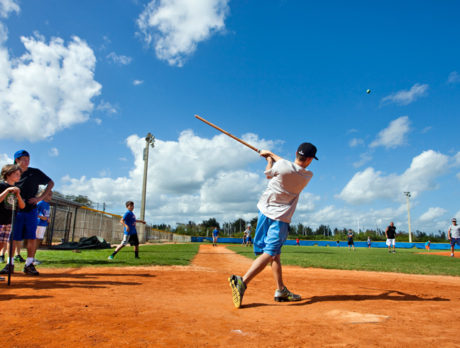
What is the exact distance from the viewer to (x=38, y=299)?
338 cm

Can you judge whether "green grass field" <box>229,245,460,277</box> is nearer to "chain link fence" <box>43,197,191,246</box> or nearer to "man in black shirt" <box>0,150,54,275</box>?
"man in black shirt" <box>0,150,54,275</box>

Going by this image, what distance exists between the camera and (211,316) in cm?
291


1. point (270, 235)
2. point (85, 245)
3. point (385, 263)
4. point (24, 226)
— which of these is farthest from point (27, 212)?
point (85, 245)

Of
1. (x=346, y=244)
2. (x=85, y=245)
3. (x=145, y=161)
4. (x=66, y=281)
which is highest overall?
(x=145, y=161)

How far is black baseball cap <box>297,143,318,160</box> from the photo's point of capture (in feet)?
12.9

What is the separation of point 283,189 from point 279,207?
9.3 inches

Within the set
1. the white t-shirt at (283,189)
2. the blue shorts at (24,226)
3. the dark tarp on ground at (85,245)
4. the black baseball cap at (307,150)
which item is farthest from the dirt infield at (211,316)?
the dark tarp on ground at (85,245)

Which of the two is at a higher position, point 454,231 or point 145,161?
point 145,161

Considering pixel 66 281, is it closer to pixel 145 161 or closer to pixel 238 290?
pixel 238 290

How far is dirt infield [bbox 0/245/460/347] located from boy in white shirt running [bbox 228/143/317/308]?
401 millimetres

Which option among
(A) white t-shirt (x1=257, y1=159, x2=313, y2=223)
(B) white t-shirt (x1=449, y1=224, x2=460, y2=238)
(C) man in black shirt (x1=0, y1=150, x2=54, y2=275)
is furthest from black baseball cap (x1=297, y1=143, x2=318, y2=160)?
(B) white t-shirt (x1=449, y1=224, x2=460, y2=238)

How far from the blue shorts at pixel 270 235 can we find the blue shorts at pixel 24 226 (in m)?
4.20

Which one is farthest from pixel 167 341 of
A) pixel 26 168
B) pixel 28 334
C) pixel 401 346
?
pixel 26 168

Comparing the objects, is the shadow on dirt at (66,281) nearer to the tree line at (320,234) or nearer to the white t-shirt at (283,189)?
the white t-shirt at (283,189)
